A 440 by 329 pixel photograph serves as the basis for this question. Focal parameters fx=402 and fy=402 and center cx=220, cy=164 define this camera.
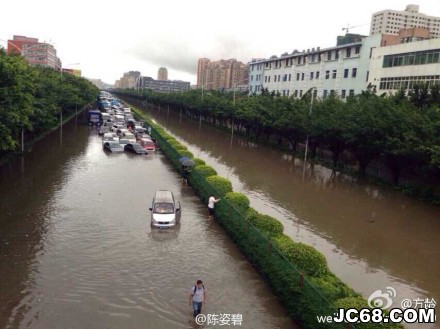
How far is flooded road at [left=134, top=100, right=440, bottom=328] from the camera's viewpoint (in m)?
17.4

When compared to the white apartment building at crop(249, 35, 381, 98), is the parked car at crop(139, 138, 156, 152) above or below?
below

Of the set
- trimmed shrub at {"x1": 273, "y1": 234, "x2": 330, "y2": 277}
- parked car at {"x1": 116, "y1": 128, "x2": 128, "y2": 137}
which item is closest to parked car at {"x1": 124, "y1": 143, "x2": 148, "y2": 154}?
parked car at {"x1": 116, "y1": 128, "x2": 128, "y2": 137}

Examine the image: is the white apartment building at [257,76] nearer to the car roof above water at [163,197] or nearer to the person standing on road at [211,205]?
the person standing on road at [211,205]

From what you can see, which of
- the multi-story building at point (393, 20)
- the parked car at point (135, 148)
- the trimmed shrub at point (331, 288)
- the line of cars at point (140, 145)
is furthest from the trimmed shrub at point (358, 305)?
the multi-story building at point (393, 20)

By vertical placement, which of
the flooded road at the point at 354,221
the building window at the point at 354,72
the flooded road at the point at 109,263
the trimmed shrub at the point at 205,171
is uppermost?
the building window at the point at 354,72

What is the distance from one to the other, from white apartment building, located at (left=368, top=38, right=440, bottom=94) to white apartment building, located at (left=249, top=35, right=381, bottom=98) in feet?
11.0

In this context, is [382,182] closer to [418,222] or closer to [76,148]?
[418,222]

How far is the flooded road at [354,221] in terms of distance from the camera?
1738 centimetres

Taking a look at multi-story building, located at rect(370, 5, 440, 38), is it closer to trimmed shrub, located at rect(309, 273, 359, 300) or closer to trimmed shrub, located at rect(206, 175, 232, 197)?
trimmed shrub, located at rect(206, 175, 232, 197)

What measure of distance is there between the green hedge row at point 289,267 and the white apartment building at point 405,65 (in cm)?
3576

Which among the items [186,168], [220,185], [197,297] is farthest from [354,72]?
[197,297]

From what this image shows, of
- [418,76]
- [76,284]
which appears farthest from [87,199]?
[418,76]

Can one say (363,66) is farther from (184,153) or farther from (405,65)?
(184,153)

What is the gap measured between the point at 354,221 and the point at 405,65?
112 feet
